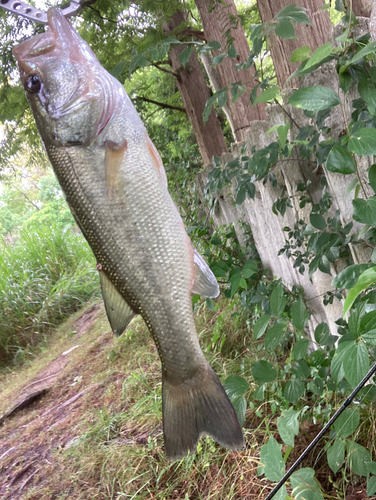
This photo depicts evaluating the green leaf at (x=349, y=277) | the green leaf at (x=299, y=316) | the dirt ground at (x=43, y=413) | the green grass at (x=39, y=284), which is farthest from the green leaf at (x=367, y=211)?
the green grass at (x=39, y=284)

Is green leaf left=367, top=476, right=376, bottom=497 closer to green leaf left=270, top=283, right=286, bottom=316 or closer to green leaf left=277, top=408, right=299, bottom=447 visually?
green leaf left=277, top=408, right=299, bottom=447

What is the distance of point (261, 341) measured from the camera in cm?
327

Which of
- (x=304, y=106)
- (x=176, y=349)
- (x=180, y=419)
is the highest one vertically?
(x=304, y=106)

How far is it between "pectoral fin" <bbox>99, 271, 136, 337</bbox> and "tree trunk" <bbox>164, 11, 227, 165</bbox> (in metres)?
2.86

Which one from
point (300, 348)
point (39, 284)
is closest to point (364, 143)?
point (300, 348)

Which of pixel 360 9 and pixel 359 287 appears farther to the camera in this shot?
pixel 360 9

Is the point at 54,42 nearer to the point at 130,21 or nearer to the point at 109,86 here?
the point at 109,86

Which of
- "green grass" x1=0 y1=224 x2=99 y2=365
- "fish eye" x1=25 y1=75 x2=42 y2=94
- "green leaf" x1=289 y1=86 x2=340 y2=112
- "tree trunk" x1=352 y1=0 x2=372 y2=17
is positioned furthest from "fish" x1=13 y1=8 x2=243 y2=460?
"green grass" x1=0 y1=224 x2=99 y2=365

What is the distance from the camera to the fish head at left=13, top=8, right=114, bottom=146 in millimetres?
1062

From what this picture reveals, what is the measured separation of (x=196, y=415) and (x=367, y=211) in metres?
0.76

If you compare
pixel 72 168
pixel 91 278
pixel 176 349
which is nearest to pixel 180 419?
pixel 176 349

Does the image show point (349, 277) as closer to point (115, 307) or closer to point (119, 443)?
point (115, 307)

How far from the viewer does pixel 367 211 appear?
4.05 feet

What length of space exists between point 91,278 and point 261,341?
4.54 metres
